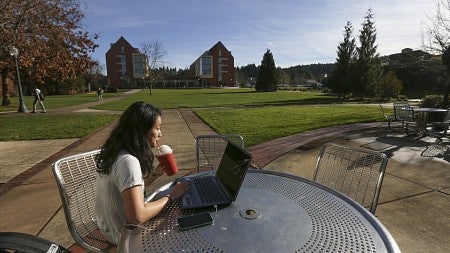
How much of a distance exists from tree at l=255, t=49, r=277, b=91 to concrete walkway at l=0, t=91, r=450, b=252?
49.4m

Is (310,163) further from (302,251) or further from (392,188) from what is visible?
(302,251)

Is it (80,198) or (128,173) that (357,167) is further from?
(80,198)

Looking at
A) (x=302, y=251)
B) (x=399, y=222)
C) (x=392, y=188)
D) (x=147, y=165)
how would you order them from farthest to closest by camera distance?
1. (x=392, y=188)
2. (x=399, y=222)
3. (x=147, y=165)
4. (x=302, y=251)

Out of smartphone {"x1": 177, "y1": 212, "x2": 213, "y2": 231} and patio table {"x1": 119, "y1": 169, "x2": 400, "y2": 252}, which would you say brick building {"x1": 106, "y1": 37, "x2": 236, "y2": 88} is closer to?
patio table {"x1": 119, "y1": 169, "x2": 400, "y2": 252}

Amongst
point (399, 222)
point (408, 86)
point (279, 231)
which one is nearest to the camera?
point (279, 231)

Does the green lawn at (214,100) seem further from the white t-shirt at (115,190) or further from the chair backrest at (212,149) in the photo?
the white t-shirt at (115,190)

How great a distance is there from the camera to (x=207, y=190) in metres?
2.07

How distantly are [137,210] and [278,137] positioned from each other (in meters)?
7.14

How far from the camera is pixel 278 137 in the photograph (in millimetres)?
8500

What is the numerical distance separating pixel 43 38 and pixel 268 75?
45892mm

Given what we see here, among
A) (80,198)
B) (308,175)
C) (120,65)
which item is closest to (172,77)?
(120,65)

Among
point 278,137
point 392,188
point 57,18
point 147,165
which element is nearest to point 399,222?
point 392,188

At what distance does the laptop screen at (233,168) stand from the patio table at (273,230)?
12 cm

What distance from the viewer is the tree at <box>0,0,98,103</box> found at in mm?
13774
